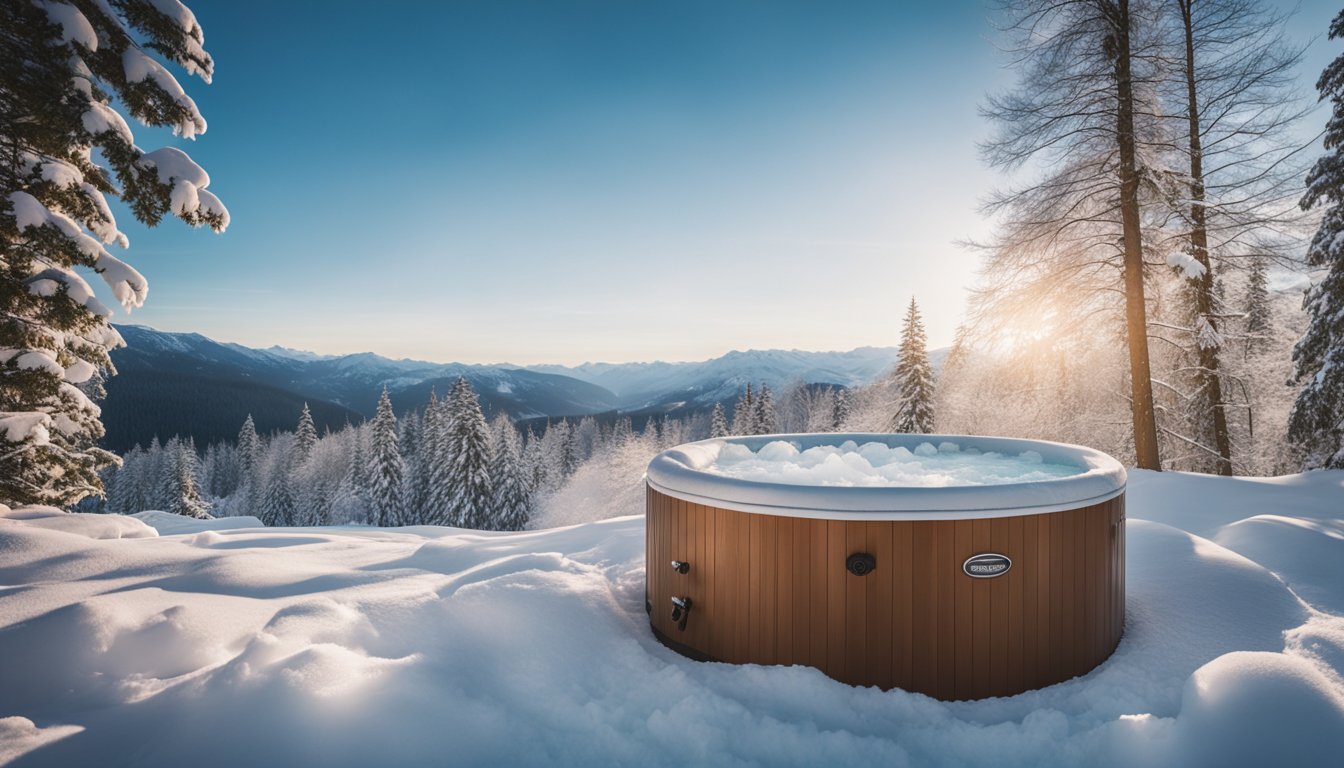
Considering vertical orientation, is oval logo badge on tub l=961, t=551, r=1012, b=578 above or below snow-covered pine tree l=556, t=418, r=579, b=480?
above

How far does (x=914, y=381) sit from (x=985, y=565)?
17.6 meters

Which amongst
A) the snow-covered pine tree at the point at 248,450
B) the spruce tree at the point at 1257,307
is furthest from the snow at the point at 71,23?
the snow-covered pine tree at the point at 248,450

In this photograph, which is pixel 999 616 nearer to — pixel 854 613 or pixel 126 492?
pixel 854 613

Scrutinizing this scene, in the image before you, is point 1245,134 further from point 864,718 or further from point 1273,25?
point 864,718

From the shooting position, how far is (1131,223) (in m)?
7.98

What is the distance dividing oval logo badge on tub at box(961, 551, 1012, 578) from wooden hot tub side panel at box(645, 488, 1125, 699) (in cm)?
3

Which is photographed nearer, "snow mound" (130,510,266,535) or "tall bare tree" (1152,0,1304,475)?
"snow mound" (130,510,266,535)

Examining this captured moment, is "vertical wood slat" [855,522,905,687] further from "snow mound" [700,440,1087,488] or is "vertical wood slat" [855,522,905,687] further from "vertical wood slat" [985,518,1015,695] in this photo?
"snow mound" [700,440,1087,488]

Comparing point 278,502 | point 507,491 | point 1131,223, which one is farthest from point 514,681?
point 278,502

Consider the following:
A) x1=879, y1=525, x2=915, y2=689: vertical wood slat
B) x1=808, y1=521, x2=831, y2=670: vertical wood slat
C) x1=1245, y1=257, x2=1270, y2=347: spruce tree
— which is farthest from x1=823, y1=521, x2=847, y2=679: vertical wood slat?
x1=1245, y1=257, x2=1270, y2=347: spruce tree

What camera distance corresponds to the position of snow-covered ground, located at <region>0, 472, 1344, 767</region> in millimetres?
2451

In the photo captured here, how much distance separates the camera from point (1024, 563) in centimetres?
311

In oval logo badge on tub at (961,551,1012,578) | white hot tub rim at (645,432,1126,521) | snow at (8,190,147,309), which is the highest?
snow at (8,190,147,309)

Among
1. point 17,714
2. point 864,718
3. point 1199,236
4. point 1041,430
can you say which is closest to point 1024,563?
point 864,718
